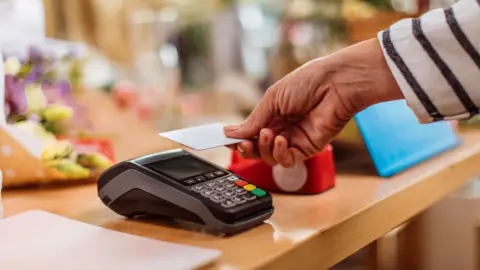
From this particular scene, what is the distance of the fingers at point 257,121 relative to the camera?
30.1 inches

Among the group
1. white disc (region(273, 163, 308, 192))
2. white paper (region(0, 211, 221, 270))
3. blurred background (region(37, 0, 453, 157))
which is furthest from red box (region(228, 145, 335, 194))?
blurred background (region(37, 0, 453, 157))

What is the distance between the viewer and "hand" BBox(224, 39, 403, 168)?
690 millimetres

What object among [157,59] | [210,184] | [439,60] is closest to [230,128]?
[210,184]

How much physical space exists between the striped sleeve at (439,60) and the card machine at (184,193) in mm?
178

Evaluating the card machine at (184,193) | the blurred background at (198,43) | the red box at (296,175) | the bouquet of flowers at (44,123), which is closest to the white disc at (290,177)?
the red box at (296,175)

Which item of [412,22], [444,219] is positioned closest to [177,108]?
[444,219]

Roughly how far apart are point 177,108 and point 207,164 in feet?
3.07

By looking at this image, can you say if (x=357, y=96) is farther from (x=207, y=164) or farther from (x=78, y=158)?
(x=78, y=158)

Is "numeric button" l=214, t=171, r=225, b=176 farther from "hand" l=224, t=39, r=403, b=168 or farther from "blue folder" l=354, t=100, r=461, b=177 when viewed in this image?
"blue folder" l=354, t=100, r=461, b=177

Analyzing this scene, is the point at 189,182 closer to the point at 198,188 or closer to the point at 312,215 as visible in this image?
the point at 198,188

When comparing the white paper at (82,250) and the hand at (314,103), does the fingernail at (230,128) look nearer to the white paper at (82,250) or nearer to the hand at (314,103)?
the hand at (314,103)

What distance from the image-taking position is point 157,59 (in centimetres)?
190

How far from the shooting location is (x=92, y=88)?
1.66 metres

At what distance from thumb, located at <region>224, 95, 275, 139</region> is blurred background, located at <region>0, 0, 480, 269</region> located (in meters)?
0.15
